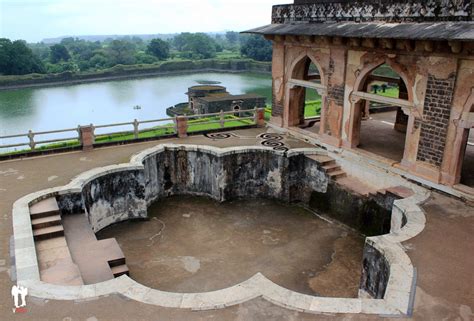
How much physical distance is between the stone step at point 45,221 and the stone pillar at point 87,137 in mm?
4836

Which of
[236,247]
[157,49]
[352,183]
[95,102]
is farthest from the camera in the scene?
[157,49]

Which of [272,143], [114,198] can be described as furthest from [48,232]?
[272,143]

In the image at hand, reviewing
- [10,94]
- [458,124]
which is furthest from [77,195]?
[10,94]

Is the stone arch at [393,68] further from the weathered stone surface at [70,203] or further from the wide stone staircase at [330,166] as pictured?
the weathered stone surface at [70,203]

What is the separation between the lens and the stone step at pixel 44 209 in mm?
9156

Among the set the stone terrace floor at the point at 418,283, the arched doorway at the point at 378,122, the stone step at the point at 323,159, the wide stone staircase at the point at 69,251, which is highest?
the arched doorway at the point at 378,122

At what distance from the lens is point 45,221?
898cm

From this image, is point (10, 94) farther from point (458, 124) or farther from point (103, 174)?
point (458, 124)

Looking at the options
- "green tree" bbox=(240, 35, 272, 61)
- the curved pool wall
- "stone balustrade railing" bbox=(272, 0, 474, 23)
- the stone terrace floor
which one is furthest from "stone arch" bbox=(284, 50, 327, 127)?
"green tree" bbox=(240, 35, 272, 61)

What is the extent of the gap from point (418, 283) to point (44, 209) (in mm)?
7635

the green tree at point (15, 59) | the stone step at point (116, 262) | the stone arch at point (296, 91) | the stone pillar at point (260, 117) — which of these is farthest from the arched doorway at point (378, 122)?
the green tree at point (15, 59)

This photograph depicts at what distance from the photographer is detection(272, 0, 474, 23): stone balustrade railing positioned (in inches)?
374

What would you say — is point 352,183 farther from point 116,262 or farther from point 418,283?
point 116,262

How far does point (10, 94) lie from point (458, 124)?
55.1 m
